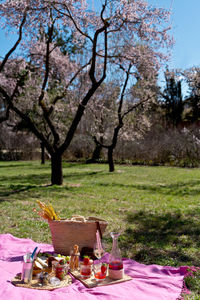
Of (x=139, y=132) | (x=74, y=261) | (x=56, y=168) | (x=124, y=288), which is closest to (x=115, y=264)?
(x=124, y=288)

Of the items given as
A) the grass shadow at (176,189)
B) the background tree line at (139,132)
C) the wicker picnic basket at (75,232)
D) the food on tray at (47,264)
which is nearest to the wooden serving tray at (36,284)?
the food on tray at (47,264)

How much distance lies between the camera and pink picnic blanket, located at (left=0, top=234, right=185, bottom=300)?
8.50 feet

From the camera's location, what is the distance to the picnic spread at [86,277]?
2.65 meters

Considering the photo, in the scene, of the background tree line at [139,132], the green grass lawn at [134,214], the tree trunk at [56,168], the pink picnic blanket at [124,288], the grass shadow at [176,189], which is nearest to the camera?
the pink picnic blanket at [124,288]

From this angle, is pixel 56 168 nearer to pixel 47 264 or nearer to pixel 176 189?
pixel 176 189

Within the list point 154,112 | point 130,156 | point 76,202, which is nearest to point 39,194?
point 76,202

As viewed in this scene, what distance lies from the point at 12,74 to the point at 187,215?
32.8ft

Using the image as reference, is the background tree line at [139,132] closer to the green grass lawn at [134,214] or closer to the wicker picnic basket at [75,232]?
the green grass lawn at [134,214]

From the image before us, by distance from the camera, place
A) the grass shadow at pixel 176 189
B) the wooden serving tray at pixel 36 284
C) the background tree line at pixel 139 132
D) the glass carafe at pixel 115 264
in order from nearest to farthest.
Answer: the wooden serving tray at pixel 36 284, the glass carafe at pixel 115 264, the grass shadow at pixel 176 189, the background tree line at pixel 139 132

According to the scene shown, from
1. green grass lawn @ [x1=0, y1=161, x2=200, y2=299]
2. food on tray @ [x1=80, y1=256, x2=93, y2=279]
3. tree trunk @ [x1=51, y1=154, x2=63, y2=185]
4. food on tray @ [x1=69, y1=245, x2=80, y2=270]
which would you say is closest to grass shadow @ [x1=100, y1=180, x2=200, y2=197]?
green grass lawn @ [x1=0, y1=161, x2=200, y2=299]

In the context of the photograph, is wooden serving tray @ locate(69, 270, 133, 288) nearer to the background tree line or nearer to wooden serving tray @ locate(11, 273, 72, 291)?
wooden serving tray @ locate(11, 273, 72, 291)

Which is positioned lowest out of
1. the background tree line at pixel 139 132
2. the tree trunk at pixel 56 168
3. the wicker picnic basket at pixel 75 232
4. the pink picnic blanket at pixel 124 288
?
the pink picnic blanket at pixel 124 288

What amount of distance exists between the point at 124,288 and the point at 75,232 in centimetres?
106

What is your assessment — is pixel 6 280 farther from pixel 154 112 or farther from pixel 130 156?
pixel 154 112
